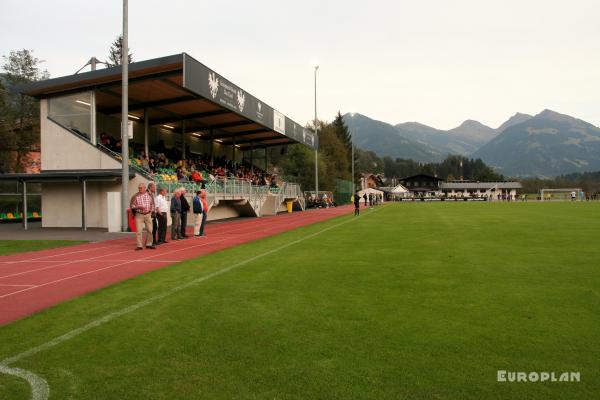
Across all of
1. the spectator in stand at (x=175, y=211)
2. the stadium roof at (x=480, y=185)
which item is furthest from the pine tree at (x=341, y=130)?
the spectator in stand at (x=175, y=211)

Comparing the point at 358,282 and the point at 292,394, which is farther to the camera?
the point at 358,282

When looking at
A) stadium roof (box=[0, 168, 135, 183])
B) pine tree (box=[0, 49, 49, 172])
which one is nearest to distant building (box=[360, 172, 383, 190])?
pine tree (box=[0, 49, 49, 172])

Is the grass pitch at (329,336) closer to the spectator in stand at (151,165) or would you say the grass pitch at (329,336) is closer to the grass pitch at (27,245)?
the grass pitch at (27,245)

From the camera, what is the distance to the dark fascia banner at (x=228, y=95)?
1988cm

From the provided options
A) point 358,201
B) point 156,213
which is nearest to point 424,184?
point 358,201

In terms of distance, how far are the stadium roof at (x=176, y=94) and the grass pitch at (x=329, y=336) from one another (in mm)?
14118

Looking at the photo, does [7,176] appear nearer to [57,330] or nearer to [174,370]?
[57,330]

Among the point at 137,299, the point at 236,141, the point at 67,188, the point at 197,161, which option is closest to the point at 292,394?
the point at 137,299

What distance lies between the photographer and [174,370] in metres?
3.84

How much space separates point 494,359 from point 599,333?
145 centimetres

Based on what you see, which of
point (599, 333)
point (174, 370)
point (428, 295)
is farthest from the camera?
point (428, 295)

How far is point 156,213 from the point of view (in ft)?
45.9

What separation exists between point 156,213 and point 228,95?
11.8 metres

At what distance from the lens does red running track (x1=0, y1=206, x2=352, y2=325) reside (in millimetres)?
6863
